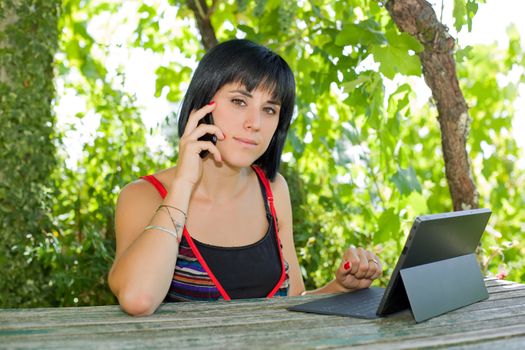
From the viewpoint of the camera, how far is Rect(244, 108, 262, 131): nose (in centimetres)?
189

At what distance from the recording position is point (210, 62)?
6.52 feet

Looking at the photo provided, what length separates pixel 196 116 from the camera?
6.01 feet

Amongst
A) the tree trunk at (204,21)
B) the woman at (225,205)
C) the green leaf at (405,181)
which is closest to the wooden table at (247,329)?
the woman at (225,205)

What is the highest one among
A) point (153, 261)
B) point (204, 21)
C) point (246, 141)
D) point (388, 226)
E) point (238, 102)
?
point (204, 21)

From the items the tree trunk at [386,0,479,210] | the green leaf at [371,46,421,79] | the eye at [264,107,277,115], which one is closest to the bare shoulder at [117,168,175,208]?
the eye at [264,107,277,115]

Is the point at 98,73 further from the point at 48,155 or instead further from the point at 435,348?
the point at 435,348

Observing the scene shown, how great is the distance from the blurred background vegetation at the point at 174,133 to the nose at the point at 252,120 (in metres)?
0.59

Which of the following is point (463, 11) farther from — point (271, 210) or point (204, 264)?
point (204, 264)

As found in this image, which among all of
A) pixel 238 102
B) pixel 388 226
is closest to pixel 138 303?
pixel 238 102

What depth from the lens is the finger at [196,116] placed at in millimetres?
1820

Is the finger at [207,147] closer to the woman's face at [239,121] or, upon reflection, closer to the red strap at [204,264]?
the woman's face at [239,121]

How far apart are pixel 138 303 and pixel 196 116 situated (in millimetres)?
623

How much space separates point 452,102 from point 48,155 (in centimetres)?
176

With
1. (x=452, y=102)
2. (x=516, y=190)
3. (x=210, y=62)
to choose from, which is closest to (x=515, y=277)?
(x=516, y=190)
